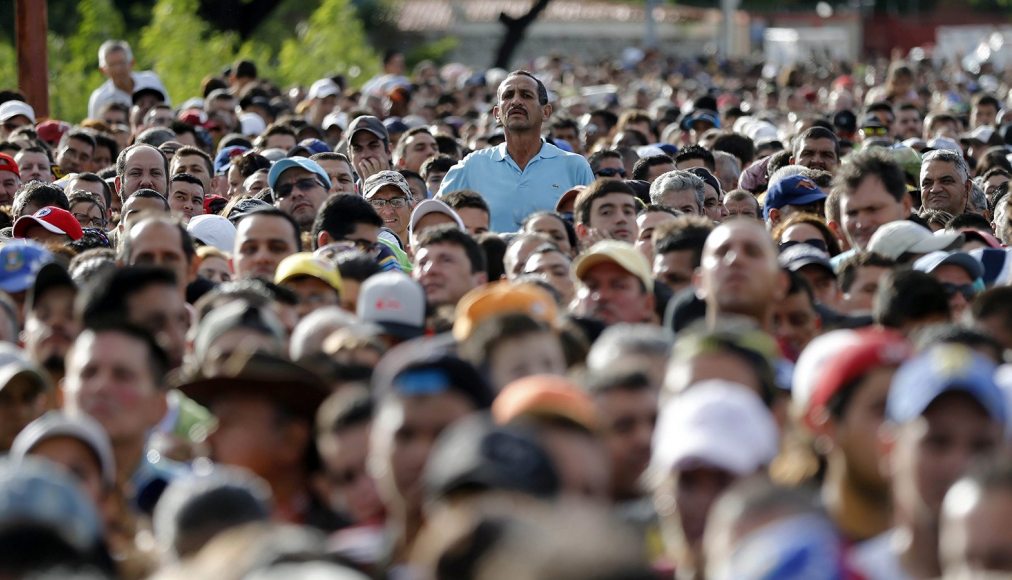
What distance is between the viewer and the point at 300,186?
11766mm

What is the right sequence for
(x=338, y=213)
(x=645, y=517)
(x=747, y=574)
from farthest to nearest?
1. (x=338, y=213)
2. (x=645, y=517)
3. (x=747, y=574)

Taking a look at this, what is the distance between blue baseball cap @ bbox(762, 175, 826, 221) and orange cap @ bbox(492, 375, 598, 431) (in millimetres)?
6040

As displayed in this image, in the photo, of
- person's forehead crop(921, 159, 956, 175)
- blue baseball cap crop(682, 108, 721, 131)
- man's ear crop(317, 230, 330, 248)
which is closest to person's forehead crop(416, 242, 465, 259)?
man's ear crop(317, 230, 330, 248)

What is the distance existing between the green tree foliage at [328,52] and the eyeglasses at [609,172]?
730 inches

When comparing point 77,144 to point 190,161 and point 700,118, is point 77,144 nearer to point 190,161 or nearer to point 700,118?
point 190,161

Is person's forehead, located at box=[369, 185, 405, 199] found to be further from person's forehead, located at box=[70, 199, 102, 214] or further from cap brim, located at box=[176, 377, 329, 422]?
cap brim, located at box=[176, 377, 329, 422]

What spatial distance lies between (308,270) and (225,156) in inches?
274

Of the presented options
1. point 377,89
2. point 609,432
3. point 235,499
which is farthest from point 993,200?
point 377,89

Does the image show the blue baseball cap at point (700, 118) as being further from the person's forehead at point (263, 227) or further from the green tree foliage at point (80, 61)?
the green tree foliage at point (80, 61)

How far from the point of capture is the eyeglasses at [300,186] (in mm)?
Answer: 11758

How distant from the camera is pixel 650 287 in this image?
8312 mm

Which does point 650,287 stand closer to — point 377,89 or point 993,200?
point 993,200

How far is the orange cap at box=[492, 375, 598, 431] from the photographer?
541cm

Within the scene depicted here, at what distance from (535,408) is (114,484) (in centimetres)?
160
